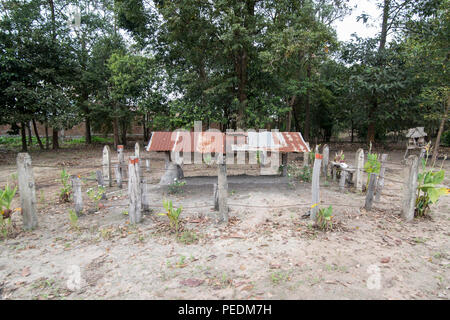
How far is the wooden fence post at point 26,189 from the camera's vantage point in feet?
16.5

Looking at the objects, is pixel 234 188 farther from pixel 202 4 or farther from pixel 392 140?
pixel 392 140

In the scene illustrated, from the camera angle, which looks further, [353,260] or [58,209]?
[58,209]

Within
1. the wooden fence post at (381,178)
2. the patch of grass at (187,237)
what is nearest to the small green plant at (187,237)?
the patch of grass at (187,237)

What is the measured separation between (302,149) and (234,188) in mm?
2492

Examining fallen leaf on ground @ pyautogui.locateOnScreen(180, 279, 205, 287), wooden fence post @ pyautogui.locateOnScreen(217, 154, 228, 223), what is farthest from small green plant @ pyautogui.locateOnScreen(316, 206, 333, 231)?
fallen leaf on ground @ pyautogui.locateOnScreen(180, 279, 205, 287)

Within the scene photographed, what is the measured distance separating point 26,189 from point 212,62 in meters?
11.5

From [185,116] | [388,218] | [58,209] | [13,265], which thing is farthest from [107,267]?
[185,116]

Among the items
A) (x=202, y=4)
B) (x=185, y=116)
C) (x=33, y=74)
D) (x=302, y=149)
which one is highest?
(x=202, y=4)

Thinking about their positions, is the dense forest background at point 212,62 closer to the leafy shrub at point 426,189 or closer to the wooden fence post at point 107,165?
the wooden fence post at point 107,165

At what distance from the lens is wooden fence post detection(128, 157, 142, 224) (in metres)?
5.32

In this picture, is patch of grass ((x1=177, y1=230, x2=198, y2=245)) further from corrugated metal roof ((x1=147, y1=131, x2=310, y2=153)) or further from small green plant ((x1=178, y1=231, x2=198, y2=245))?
corrugated metal roof ((x1=147, y1=131, x2=310, y2=153))

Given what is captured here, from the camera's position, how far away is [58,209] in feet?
21.3

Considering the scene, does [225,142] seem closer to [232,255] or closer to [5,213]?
[232,255]

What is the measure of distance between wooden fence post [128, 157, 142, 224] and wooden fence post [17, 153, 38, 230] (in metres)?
1.85
